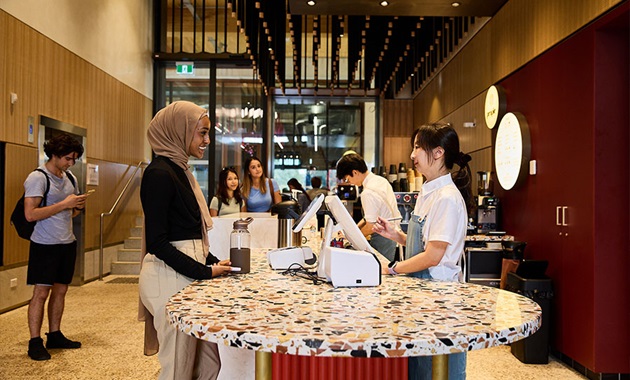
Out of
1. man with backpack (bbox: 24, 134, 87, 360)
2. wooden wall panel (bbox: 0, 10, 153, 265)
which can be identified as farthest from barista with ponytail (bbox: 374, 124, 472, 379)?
wooden wall panel (bbox: 0, 10, 153, 265)

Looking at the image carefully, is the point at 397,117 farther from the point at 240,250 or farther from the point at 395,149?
the point at 240,250

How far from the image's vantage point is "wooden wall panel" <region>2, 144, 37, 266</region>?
590 cm

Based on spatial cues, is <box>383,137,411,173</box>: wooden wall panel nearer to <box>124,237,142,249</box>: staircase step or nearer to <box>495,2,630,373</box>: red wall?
<box>124,237,142,249</box>: staircase step

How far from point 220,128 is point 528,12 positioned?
7562 mm

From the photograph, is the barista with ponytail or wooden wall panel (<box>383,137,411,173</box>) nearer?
the barista with ponytail

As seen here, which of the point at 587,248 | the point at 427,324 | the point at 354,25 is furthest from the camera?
the point at 354,25

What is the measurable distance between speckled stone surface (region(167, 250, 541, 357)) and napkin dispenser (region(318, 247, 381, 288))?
0.04 meters

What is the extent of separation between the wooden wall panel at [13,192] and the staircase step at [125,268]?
2.51m

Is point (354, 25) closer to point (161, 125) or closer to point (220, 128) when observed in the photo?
point (220, 128)

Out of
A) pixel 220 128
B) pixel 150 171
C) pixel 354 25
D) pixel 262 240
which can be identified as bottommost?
pixel 262 240

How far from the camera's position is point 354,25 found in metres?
7.89

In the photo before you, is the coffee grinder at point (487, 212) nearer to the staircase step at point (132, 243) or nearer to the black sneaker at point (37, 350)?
the black sneaker at point (37, 350)

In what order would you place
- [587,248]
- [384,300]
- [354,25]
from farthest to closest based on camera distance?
[354,25]
[587,248]
[384,300]

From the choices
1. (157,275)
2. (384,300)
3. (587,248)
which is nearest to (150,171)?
(157,275)
